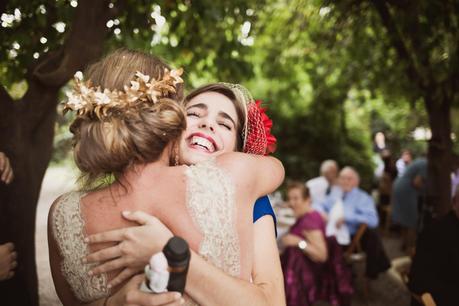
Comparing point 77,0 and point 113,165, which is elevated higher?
point 77,0

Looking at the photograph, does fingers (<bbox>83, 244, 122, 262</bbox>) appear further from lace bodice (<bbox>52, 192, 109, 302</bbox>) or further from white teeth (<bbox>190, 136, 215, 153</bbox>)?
white teeth (<bbox>190, 136, 215, 153</bbox>)

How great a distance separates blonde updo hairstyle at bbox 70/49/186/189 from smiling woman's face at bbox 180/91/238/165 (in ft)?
1.28

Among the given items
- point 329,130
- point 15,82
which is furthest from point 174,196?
point 329,130

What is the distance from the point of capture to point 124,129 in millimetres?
1448

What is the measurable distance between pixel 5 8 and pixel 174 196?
1.47 metres

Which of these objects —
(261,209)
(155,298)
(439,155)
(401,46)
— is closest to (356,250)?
(439,155)

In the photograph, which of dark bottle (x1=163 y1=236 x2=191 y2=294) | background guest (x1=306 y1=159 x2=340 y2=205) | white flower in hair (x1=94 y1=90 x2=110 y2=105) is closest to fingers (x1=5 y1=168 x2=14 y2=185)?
white flower in hair (x1=94 y1=90 x2=110 y2=105)

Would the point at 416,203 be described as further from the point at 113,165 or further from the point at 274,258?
the point at 113,165

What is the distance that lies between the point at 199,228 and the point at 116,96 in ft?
1.61

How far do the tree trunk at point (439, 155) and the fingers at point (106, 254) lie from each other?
3758 mm

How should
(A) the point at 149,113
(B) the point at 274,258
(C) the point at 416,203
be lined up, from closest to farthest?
(A) the point at 149,113 < (B) the point at 274,258 < (C) the point at 416,203

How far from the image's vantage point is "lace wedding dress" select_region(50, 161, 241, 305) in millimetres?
1505

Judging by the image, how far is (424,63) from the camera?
423 centimetres

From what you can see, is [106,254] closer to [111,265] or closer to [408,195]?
[111,265]
